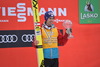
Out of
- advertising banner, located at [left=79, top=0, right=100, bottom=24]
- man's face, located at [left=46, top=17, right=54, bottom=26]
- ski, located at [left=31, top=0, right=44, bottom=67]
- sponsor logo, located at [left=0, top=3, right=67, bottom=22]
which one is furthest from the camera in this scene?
advertising banner, located at [left=79, top=0, right=100, bottom=24]

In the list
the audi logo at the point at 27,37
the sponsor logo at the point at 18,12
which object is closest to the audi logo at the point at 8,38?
the audi logo at the point at 27,37

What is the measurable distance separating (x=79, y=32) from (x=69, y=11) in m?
0.43

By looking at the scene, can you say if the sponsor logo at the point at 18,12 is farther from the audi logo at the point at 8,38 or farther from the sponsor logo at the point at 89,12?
the sponsor logo at the point at 89,12

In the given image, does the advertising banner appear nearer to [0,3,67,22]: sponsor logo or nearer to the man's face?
[0,3,67,22]: sponsor logo

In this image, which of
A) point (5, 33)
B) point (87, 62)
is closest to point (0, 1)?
point (5, 33)

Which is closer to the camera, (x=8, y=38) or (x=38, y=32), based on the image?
(x=38, y=32)

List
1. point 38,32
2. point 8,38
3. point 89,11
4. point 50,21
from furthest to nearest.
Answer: point 89,11 → point 8,38 → point 50,21 → point 38,32

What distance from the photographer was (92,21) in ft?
16.9

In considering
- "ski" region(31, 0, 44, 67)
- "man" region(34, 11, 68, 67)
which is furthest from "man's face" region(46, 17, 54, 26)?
"ski" region(31, 0, 44, 67)

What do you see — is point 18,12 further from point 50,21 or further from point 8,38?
point 50,21

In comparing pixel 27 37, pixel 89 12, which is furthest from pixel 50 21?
pixel 89 12

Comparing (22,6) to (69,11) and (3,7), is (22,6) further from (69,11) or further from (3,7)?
(69,11)

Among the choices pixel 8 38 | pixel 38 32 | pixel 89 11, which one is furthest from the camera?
pixel 89 11

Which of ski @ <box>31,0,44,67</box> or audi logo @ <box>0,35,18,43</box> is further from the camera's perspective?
audi logo @ <box>0,35,18,43</box>
